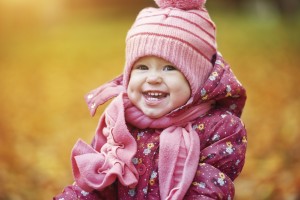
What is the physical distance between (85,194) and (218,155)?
617 mm

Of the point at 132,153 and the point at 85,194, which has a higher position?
the point at 132,153

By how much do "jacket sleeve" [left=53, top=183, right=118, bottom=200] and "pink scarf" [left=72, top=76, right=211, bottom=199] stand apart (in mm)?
64

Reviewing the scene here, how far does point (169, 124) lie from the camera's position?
8.98 ft

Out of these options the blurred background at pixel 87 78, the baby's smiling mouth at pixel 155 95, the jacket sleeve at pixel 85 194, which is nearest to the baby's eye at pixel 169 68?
the baby's smiling mouth at pixel 155 95

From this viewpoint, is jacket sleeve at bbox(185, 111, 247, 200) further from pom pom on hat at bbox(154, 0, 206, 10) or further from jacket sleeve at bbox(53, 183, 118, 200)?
pom pom on hat at bbox(154, 0, 206, 10)

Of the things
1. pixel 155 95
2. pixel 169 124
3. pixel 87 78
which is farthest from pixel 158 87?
pixel 87 78

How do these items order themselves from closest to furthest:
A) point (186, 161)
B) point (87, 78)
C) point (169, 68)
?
point (186, 161)
point (169, 68)
point (87, 78)

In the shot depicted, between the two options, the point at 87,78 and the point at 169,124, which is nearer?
the point at 169,124

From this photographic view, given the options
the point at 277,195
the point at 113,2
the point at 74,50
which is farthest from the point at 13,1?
the point at 277,195

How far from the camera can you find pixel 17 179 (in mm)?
4809

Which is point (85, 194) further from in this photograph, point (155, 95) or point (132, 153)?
point (155, 95)

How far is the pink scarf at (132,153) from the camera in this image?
263cm

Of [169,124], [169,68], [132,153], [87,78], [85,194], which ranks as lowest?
[85,194]

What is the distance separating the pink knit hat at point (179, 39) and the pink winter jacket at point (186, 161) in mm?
76
